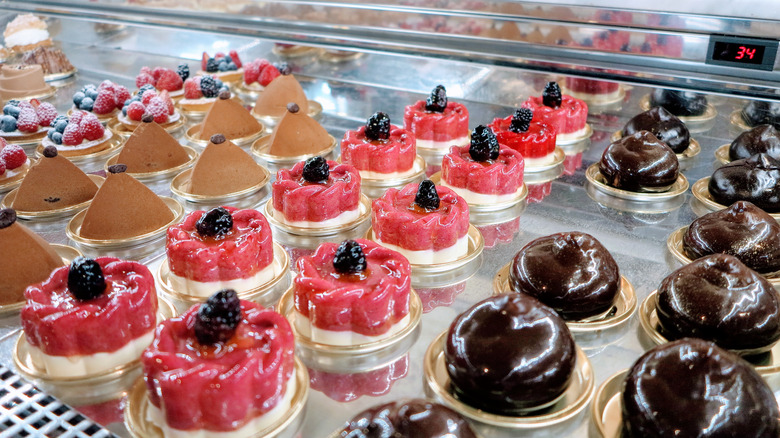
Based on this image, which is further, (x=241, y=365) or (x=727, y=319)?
(x=727, y=319)

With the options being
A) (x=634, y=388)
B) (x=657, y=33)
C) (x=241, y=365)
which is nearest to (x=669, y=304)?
(x=634, y=388)

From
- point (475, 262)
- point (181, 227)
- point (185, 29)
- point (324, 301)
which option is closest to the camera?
point (324, 301)

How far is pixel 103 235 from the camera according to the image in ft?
8.34

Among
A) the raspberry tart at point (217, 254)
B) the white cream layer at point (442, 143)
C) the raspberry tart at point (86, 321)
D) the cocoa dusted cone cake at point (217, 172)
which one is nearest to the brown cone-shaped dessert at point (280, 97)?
the white cream layer at point (442, 143)

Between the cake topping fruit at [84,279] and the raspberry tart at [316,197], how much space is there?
844 millimetres

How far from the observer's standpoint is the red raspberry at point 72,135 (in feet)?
10.8

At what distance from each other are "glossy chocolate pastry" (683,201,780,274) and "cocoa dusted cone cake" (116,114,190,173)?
223cm

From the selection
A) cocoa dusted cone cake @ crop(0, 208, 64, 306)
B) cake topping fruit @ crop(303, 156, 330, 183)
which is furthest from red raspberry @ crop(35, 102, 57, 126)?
cake topping fruit @ crop(303, 156, 330, 183)

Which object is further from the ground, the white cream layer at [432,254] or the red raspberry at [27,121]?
the red raspberry at [27,121]

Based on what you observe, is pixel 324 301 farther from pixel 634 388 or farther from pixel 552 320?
pixel 634 388

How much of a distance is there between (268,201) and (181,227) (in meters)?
0.57

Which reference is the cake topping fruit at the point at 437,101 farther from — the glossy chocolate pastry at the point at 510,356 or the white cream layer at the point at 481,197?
the glossy chocolate pastry at the point at 510,356

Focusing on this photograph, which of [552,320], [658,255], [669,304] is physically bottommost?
[658,255]

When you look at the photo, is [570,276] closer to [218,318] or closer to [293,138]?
[218,318]
